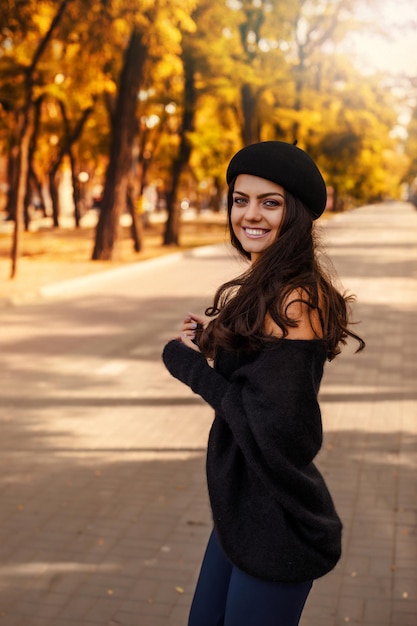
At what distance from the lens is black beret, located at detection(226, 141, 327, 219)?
Result: 2.53 m

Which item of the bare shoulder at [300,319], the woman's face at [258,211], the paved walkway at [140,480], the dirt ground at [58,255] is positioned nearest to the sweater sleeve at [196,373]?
the bare shoulder at [300,319]

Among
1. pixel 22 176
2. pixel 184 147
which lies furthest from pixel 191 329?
pixel 184 147

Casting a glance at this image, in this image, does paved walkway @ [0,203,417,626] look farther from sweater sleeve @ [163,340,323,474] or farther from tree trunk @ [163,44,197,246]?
tree trunk @ [163,44,197,246]

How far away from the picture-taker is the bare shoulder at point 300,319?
2.44m

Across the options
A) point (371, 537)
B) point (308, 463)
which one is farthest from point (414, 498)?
point (308, 463)

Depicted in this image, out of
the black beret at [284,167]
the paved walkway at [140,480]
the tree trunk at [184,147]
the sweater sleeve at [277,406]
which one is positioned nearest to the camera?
the sweater sleeve at [277,406]

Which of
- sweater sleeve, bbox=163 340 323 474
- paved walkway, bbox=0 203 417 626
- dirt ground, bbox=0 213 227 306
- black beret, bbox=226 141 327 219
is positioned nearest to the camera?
sweater sleeve, bbox=163 340 323 474

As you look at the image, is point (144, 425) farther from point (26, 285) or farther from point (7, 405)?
point (26, 285)

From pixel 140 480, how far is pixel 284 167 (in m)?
4.42

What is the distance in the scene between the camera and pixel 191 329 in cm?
276

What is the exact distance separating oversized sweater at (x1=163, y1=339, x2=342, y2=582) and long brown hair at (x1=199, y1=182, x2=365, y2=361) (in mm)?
58

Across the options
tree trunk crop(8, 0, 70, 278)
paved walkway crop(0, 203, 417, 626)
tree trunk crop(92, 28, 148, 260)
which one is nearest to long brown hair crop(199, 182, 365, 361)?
paved walkway crop(0, 203, 417, 626)

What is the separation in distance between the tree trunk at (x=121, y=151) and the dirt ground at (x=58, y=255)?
19.6 inches

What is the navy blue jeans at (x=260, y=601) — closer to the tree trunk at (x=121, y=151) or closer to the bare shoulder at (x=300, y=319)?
the bare shoulder at (x=300, y=319)
